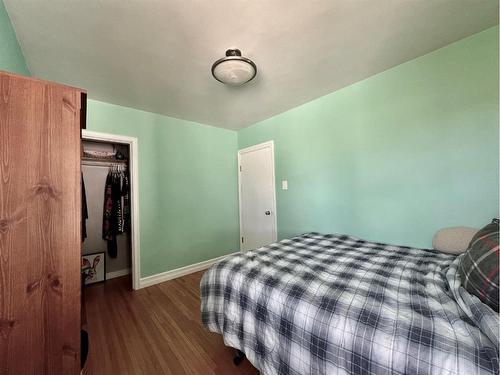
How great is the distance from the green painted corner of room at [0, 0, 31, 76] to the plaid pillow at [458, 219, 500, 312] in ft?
8.53

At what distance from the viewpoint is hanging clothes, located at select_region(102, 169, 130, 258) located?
2.86 m

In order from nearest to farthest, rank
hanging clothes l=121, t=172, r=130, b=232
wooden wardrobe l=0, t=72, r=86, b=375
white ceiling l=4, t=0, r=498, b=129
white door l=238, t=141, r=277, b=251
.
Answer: wooden wardrobe l=0, t=72, r=86, b=375
white ceiling l=4, t=0, r=498, b=129
hanging clothes l=121, t=172, r=130, b=232
white door l=238, t=141, r=277, b=251

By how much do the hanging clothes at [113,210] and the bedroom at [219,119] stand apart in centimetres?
16

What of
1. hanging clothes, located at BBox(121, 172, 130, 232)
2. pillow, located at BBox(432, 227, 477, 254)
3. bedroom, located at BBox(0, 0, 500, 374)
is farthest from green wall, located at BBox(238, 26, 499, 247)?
hanging clothes, located at BBox(121, 172, 130, 232)

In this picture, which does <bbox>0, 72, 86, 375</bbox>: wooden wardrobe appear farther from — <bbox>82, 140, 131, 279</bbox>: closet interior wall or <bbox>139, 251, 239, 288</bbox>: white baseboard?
<bbox>82, 140, 131, 279</bbox>: closet interior wall

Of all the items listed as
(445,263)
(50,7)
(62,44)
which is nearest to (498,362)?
(445,263)

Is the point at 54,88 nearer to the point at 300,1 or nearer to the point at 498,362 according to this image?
the point at 300,1

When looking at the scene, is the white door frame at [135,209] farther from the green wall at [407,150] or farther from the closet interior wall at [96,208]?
the green wall at [407,150]

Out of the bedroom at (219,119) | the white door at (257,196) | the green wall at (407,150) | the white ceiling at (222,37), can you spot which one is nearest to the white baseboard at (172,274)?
the bedroom at (219,119)

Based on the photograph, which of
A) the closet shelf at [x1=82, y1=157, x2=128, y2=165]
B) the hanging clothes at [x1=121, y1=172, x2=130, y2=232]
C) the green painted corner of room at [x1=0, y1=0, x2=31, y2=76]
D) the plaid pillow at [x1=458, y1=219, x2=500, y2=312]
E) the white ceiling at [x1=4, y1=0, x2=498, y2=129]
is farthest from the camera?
the hanging clothes at [x1=121, y1=172, x2=130, y2=232]

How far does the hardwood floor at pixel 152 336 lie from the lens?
1396mm

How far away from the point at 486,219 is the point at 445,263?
1.87 feet

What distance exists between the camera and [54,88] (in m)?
0.78

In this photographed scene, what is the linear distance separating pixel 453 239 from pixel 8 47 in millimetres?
3280
